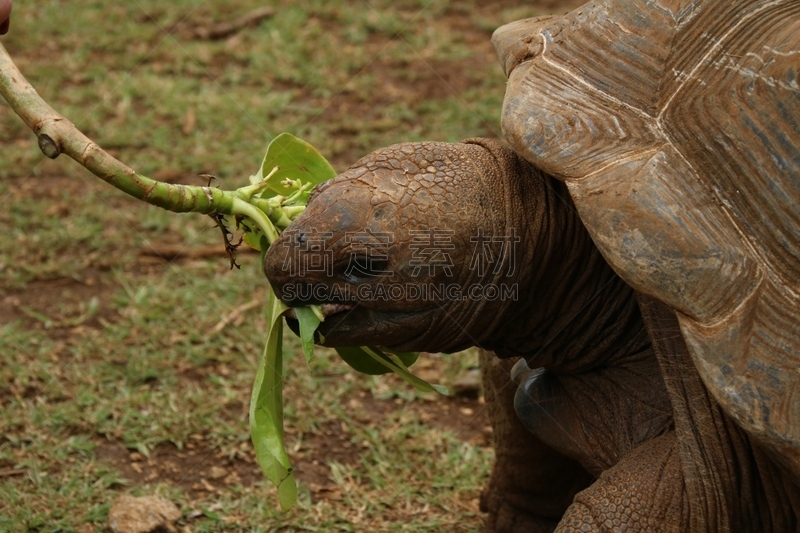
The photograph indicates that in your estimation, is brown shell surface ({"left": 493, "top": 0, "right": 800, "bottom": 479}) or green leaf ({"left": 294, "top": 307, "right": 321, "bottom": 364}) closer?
brown shell surface ({"left": 493, "top": 0, "right": 800, "bottom": 479})

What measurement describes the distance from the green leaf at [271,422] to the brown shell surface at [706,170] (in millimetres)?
945

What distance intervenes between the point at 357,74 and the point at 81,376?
11.2ft

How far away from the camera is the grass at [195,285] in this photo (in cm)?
361

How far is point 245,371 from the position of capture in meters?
4.28

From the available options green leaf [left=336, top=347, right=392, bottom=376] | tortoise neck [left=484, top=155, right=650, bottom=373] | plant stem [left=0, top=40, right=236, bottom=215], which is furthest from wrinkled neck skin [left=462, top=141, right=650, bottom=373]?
plant stem [left=0, top=40, right=236, bottom=215]

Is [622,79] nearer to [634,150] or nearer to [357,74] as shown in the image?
[634,150]

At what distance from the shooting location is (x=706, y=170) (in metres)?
2.28

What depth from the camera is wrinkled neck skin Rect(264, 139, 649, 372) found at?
2.58m

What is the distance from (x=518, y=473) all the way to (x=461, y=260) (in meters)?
1.03

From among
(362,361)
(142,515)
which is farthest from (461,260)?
(142,515)

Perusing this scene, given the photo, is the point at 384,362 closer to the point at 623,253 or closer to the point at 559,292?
the point at 559,292

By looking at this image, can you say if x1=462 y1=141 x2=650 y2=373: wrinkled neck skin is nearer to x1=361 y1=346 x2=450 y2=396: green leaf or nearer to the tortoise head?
the tortoise head

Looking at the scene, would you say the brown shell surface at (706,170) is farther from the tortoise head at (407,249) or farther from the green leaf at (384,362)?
the green leaf at (384,362)

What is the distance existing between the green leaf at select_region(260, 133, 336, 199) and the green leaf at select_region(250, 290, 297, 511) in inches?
15.7
